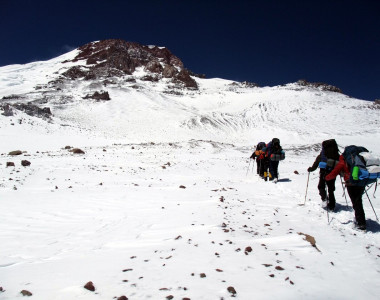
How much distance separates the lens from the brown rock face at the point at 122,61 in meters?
67.9

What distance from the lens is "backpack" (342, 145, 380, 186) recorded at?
18.0 feet

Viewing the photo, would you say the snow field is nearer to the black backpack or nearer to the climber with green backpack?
the climber with green backpack

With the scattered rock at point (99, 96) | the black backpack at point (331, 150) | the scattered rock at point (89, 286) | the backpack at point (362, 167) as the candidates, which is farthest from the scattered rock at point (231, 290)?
the scattered rock at point (99, 96)

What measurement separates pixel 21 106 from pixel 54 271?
32784 millimetres

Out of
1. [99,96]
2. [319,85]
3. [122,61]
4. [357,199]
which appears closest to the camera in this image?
[357,199]

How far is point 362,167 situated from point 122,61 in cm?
8682

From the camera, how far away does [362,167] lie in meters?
5.57

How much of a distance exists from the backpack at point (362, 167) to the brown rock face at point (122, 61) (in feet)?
210

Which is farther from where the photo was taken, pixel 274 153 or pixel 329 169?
pixel 274 153

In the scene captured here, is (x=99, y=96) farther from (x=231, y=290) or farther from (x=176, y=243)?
(x=231, y=290)

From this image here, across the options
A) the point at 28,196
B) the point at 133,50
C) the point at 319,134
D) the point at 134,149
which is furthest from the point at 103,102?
the point at 133,50

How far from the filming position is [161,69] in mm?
82312

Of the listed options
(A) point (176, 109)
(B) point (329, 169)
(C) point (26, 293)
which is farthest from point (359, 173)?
(A) point (176, 109)

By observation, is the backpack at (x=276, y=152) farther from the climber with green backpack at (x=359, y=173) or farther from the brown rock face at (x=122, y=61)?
the brown rock face at (x=122, y=61)
